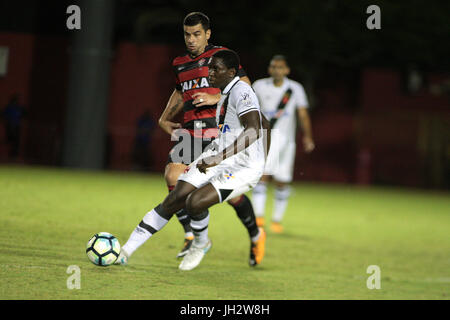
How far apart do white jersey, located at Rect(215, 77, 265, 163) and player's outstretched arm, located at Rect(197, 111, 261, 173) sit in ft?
0.41

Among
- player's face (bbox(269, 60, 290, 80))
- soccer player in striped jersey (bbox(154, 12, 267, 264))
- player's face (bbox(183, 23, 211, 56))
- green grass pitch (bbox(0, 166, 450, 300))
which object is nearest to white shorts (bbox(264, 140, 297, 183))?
green grass pitch (bbox(0, 166, 450, 300))

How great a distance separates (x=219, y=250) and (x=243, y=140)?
2967mm

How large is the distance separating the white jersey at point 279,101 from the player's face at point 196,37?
13.3 ft

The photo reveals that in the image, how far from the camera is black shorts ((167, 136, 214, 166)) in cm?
731

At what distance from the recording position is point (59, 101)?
25188 mm

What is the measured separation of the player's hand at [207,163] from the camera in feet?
20.2

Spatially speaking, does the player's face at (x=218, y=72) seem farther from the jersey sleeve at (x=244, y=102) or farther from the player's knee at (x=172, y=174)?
the player's knee at (x=172, y=174)

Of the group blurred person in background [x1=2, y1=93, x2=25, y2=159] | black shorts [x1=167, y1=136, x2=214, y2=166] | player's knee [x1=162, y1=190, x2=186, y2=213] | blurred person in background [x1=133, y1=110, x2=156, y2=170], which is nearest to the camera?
player's knee [x1=162, y1=190, x2=186, y2=213]

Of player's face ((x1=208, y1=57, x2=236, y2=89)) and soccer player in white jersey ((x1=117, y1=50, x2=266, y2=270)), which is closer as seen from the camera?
soccer player in white jersey ((x1=117, y1=50, x2=266, y2=270))

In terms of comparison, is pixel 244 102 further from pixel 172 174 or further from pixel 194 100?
pixel 172 174

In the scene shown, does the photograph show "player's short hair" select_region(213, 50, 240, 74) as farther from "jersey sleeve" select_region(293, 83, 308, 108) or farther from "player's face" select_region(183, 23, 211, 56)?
"jersey sleeve" select_region(293, 83, 308, 108)

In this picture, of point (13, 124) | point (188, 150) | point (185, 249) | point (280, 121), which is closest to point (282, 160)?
point (280, 121)

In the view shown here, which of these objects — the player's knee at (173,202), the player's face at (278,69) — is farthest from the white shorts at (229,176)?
the player's face at (278,69)
